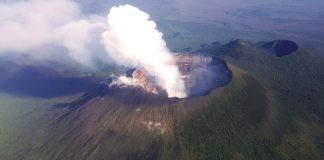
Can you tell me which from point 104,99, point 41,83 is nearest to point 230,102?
point 104,99

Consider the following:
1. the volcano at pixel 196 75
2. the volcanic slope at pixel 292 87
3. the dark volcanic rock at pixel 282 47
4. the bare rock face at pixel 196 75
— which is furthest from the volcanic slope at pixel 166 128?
the dark volcanic rock at pixel 282 47

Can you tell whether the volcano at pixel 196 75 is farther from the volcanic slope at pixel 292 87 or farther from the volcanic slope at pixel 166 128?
the volcanic slope at pixel 292 87

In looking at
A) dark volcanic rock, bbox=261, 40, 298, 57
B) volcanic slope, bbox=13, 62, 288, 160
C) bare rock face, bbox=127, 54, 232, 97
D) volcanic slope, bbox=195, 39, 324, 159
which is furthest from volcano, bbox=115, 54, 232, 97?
dark volcanic rock, bbox=261, 40, 298, 57

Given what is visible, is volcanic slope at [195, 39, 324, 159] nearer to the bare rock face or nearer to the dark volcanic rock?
the dark volcanic rock

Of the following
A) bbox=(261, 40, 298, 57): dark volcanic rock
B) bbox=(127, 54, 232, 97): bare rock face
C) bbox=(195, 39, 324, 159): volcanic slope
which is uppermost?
bbox=(127, 54, 232, 97): bare rock face

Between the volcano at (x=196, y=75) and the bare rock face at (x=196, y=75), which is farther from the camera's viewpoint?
the bare rock face at (x=196, y=75)

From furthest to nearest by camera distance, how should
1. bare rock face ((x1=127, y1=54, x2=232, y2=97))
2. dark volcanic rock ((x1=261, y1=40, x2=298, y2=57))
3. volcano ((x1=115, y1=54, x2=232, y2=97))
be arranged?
dark volcanic rock ((x1=261, y1=40, x2=298, y2=57))
bare rock face ((x1=127, y1=54, x2=232, y2=97))
volcano ((x1=115, y1=54, x2=232, y2=97))
